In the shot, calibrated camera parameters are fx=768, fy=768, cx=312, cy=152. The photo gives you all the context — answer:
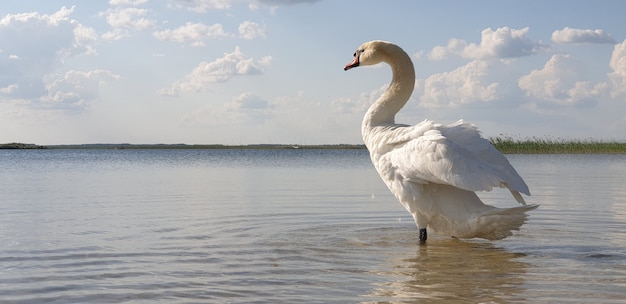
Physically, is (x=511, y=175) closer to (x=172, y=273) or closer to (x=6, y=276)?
(x=172, y=273)

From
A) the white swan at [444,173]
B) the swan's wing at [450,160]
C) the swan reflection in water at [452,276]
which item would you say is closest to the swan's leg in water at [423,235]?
the white swan at [444,173]

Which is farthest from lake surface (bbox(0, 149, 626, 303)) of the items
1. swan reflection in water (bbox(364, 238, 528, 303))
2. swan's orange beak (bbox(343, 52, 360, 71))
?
swan's orange beak (bbox(343, 52, 360, 71))

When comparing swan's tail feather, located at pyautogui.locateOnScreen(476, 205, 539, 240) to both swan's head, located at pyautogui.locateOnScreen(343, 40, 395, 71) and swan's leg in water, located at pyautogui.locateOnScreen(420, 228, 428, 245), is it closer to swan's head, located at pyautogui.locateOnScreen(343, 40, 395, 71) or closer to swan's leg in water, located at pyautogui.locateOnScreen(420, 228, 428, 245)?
swan's leg in water, located at pyautogui.locateOnScreen(420, 228, 428, 245)

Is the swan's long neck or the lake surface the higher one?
the swan's long neck

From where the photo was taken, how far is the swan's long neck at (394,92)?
826 cm

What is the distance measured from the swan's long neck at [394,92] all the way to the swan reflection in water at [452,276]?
56.8 inches

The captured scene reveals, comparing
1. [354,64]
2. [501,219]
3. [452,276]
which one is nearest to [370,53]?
[354,64]

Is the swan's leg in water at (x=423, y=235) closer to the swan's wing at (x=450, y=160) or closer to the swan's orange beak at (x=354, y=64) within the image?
the swan's wing at (x=450, y=160)

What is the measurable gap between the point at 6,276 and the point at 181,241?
7.71 feet

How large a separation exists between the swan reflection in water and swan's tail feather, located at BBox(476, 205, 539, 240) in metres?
0.30

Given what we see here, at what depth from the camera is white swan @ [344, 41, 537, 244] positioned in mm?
6836

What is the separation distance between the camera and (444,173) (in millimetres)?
6855

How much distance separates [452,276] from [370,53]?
11.3 ft

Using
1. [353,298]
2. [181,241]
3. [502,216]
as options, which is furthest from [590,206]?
[353,298]
